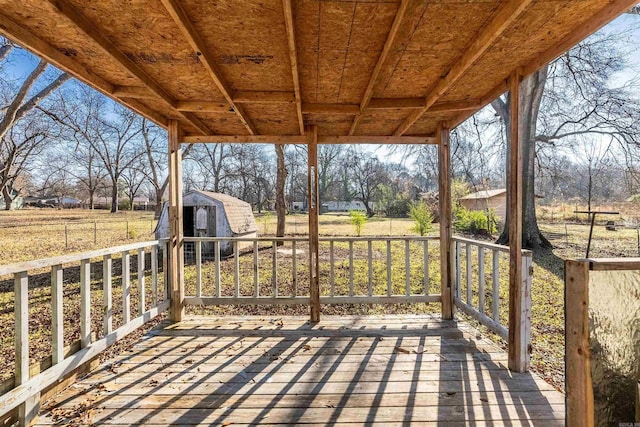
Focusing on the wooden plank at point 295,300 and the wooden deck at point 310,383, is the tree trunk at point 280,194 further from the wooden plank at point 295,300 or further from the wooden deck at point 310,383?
the wooden deck at point 310,383

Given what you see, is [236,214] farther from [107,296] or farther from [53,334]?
[53,334]

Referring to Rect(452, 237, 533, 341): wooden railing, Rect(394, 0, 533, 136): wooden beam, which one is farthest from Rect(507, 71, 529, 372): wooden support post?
Rect(394, 0, 533, 136): wooden beam

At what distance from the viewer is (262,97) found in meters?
2.75

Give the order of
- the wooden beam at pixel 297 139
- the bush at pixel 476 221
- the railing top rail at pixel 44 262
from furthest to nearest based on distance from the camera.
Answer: the bush at pixel 476 221 → the wooden beam at pixel 297 139 → the railing top rail at pixel 44 262

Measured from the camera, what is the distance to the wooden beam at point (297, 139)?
3.74m

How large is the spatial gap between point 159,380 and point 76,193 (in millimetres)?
37747

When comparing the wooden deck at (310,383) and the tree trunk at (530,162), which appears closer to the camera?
the wooden deck at (310,383)

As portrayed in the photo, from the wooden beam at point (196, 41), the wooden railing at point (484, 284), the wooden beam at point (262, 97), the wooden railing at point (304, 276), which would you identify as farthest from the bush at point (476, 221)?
the wooden beam at point (196, 41)

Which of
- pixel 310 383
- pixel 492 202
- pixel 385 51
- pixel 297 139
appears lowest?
pixel 310 383

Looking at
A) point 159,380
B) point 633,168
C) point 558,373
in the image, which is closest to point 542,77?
point 633,168

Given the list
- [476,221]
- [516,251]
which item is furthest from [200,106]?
[476,221]

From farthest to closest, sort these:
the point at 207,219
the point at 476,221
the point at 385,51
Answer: the point at 476,221, the point at 207,219, the point at 385,51

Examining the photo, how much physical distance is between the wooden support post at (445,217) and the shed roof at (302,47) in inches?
23.1

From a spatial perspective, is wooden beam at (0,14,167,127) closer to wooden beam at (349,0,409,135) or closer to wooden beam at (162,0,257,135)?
wooden beam at (162,0,257,135)
